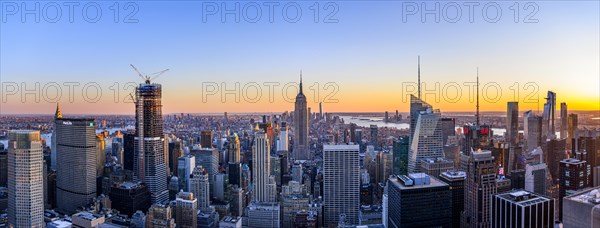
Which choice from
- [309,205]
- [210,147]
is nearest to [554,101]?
[309,205]

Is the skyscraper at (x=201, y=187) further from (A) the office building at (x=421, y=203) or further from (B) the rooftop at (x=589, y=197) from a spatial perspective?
(B) the rooftop at (x=589, y=197)

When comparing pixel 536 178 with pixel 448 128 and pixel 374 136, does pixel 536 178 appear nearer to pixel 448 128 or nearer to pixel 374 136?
pixel 448 128

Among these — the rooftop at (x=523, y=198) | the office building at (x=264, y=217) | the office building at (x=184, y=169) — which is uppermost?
the rooftop at (x=523, y=198)

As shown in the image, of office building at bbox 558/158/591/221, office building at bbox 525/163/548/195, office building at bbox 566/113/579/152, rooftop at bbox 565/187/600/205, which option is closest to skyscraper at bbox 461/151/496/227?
office building at bbox 525/163/548/195

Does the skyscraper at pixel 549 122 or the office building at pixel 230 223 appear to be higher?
the skyscraper at pixel 549 122

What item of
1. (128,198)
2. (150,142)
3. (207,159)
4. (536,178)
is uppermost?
(150,142)

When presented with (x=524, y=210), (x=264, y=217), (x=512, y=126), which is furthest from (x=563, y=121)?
(x=264, y=217)

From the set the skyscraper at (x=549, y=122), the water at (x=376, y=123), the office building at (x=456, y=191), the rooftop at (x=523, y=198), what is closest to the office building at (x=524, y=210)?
the rooftop at (x=523, y=198)
